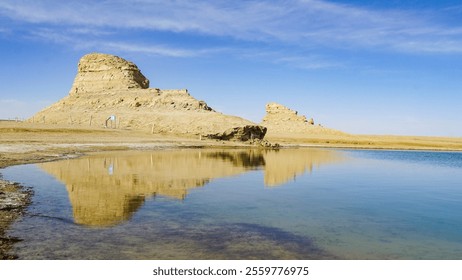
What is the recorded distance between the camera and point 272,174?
22.0 meters

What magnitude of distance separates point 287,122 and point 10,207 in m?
132

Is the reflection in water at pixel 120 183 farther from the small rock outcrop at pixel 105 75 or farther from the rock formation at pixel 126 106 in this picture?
the small rock outcrop at pixel 105 75

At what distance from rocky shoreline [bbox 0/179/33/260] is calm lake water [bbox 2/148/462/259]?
224 millimetres

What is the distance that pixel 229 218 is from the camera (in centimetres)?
1092

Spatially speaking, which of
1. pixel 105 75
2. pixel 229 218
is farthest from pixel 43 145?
pixel 105 75

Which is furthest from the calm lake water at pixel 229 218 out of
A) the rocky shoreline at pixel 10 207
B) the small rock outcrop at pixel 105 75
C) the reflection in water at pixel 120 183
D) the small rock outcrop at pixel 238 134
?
the small rock outcrop at pixel 105 75

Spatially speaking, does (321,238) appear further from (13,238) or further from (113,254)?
(13,238)

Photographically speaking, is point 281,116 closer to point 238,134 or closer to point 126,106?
point 126,106

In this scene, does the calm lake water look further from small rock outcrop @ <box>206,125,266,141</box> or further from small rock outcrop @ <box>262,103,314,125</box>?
small rock outcrop @ <box>262,103,314,125</box>

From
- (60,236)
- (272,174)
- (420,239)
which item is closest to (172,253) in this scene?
(60,236)

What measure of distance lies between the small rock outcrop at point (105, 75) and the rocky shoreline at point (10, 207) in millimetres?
70437

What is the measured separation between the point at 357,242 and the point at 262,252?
7.59 ft

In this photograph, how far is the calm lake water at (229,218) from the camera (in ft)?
26.5
